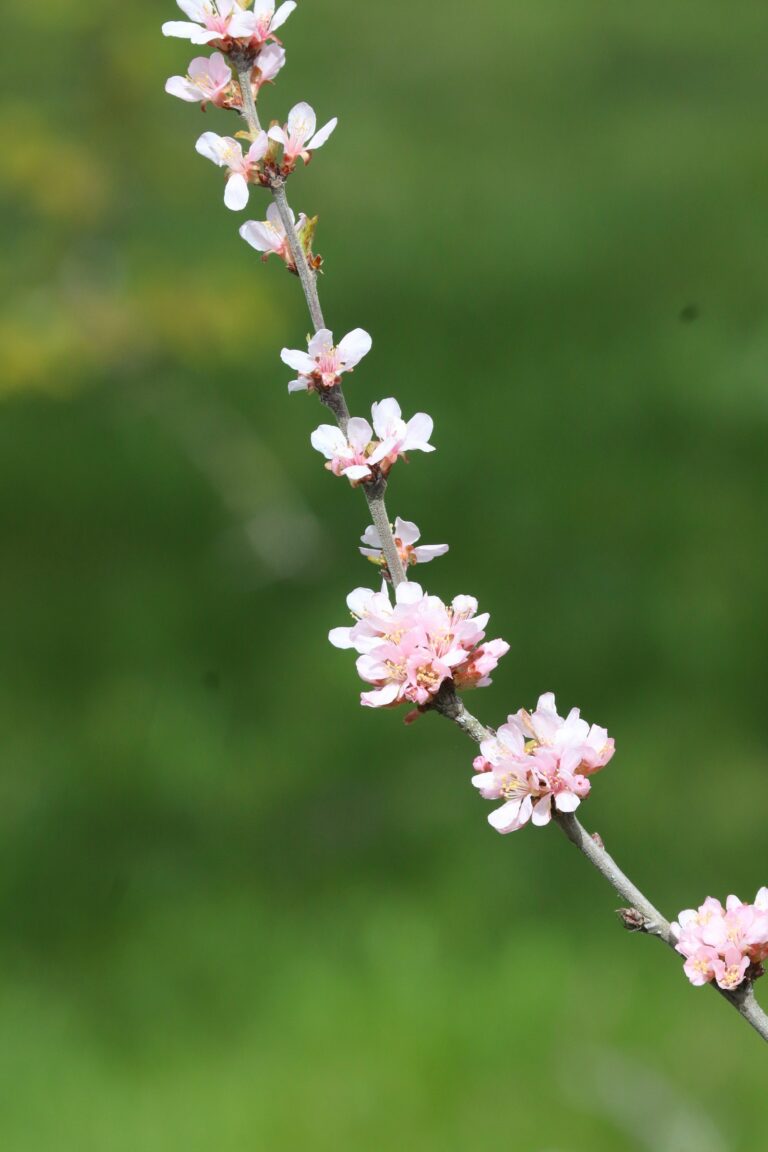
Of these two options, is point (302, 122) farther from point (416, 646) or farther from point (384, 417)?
point (416, 646)

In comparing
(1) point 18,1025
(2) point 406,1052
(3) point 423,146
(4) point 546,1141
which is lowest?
(4) point 546,1141

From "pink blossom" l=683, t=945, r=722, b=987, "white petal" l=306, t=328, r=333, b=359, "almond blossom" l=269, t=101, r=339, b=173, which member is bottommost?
"pink blossom" l=683, t=945, r=722, b=987

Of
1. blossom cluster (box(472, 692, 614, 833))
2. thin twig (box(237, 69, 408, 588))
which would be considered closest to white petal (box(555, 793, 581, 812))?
blossom cluster (box(472, 692, 614, 833))

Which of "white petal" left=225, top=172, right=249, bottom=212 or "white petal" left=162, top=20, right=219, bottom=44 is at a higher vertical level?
"white petal" left=162, top=20, right=219, bottom=44

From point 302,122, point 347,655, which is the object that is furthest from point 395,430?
point 347,655

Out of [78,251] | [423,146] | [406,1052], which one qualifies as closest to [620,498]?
[78,251]

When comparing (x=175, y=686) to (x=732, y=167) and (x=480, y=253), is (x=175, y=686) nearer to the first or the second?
(x=480, y=253)

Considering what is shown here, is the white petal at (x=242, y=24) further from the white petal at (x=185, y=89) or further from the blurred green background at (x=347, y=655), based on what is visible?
the blurred green background at (x=347, y=655)

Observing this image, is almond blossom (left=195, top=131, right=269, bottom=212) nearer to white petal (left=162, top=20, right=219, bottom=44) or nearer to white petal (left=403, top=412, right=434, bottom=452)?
white petal (left=162, top=20, right=219, bottom=44)
